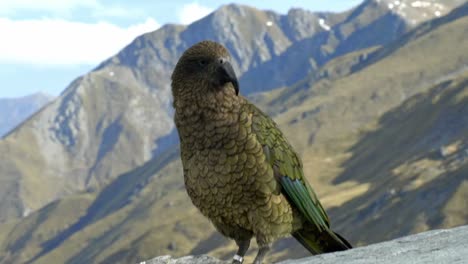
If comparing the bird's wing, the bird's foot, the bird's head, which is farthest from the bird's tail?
the bird's head

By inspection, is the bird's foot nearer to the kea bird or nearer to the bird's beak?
the kea bird

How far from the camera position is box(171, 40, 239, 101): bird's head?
1002 centimetres

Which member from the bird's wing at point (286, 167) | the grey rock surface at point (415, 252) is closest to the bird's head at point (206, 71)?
the bird's wing at point (286, 167)

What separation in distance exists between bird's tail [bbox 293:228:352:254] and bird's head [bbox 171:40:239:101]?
255 centimetres

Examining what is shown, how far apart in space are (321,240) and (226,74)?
3.10m

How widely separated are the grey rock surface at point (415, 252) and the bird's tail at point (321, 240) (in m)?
0.90

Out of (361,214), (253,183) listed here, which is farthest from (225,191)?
(361,214)

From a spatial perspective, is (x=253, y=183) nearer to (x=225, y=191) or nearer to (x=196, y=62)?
(x=225, y=191)

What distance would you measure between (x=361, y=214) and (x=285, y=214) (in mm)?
194081

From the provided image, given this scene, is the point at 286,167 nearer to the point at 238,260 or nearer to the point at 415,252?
the point at 238,260

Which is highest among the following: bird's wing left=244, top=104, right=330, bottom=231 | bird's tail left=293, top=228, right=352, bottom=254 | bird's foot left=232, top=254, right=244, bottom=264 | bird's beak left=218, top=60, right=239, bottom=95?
bird's beak left=218, top=60, right=239, bottom=95

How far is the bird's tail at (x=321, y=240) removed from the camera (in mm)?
Answer: 10547

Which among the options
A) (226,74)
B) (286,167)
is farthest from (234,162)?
(226,74)

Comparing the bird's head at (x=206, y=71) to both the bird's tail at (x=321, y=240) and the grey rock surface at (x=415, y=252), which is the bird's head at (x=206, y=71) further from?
the grey rock surface at (x=415, y=252)
